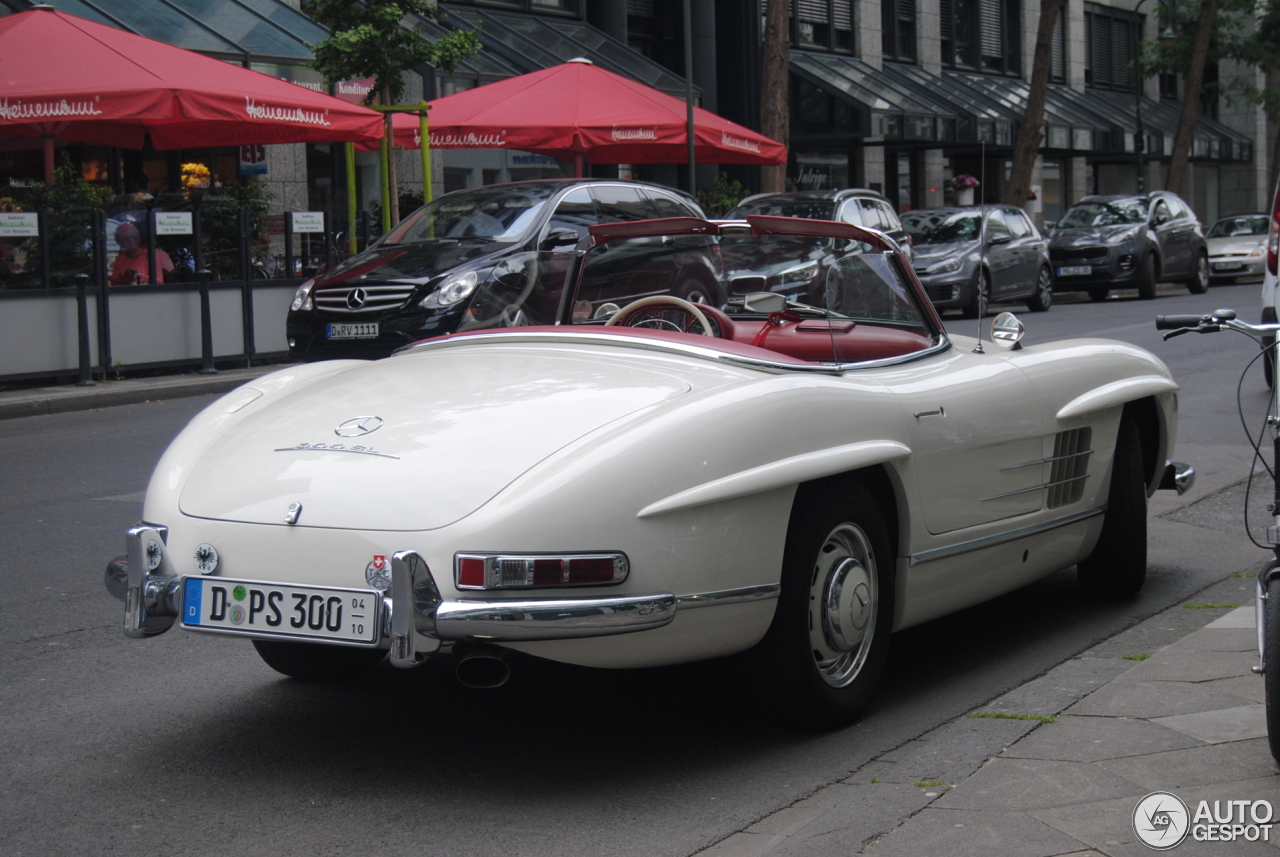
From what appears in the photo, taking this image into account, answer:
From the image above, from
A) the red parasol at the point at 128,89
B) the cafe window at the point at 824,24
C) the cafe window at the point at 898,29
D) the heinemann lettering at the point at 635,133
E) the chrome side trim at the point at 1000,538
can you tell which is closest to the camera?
the chrome side trim at the point at 1000,538

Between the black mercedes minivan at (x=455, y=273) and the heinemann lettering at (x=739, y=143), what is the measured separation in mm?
6464

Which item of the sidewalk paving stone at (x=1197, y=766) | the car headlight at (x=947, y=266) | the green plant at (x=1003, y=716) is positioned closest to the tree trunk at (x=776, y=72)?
the car headlight at (x=947, y=266)

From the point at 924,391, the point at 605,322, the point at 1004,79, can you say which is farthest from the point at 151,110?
the point at 1004,79

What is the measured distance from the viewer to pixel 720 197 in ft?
→ 78.6

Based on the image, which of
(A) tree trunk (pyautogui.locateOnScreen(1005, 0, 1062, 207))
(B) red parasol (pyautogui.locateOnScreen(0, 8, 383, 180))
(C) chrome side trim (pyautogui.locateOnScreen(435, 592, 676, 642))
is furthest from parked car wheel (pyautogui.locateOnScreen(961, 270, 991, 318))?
(C) chrome side trim (pyautogui.locateOnScreen(435, 592, 676, 642))

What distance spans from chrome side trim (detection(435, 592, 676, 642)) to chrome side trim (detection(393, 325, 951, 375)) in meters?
1.02

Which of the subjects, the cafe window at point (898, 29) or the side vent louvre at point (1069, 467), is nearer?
the side vent louvre at point (1069, 467)

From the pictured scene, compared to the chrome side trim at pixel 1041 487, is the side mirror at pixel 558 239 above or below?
above

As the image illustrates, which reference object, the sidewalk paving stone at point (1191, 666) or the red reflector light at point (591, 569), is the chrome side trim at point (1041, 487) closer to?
the sidewalk paving stone at point (1191, 666)

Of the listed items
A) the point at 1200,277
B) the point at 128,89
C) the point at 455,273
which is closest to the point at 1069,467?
the point at 455,273

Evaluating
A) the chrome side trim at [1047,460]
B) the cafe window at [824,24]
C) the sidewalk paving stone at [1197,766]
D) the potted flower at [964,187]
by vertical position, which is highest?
the cafe window at [824,24]

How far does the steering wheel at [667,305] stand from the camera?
4.96 meters

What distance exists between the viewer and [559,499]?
3496 millimetres

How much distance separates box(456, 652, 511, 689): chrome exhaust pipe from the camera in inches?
142
